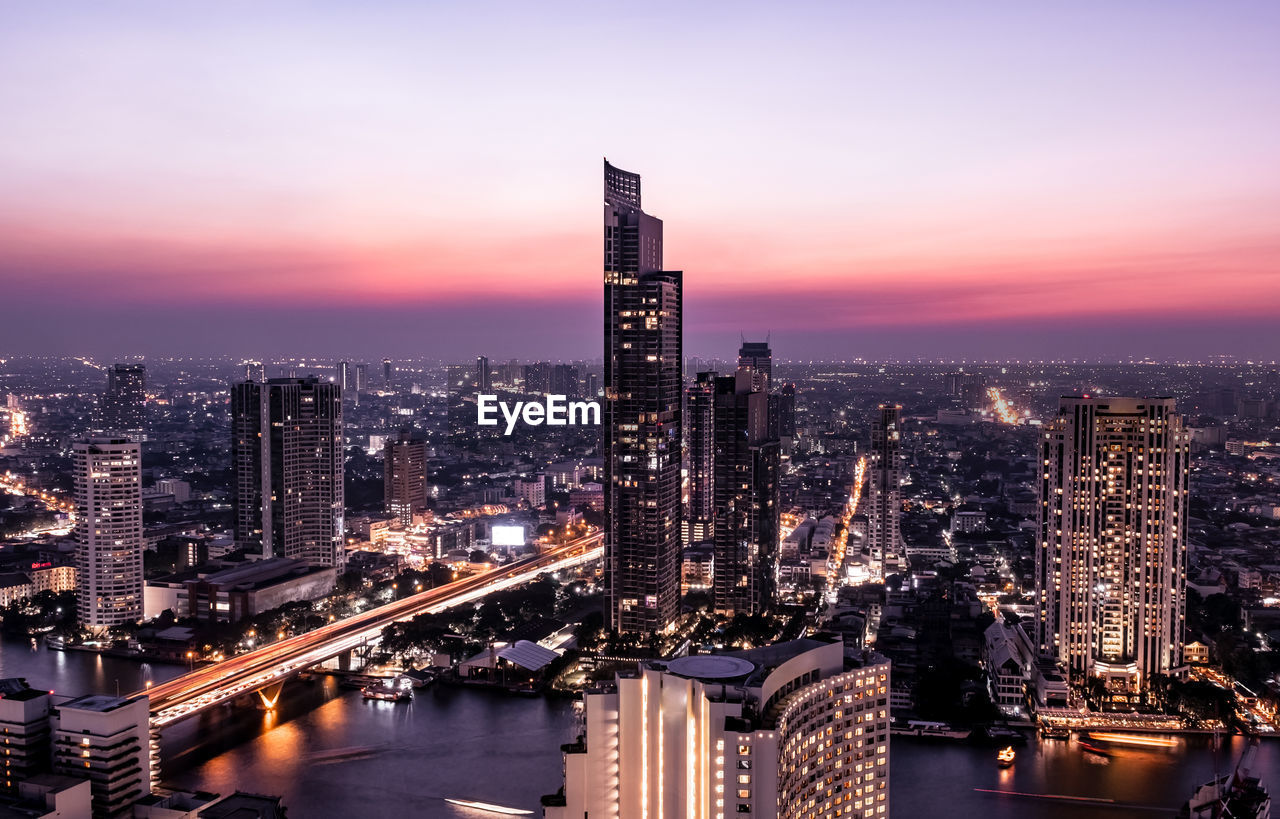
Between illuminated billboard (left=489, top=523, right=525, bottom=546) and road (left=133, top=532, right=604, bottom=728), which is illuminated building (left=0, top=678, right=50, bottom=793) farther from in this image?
illuminated billboard (left=489, top=523, right=525, bottom=546)

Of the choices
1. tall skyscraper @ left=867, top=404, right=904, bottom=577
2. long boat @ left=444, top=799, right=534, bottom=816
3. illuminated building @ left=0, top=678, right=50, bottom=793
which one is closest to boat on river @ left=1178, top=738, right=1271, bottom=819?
long boat @ left=444, top=799, right=534, bottom=816

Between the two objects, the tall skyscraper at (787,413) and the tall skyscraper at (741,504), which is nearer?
the tall skyscraper at (741,504)

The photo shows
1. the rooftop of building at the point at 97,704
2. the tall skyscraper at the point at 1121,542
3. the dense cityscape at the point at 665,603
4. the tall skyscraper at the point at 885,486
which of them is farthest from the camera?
the tall skyscraper at the point at 885,486

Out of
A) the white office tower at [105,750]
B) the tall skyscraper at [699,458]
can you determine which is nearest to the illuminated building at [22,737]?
the white office tower at [105,750]

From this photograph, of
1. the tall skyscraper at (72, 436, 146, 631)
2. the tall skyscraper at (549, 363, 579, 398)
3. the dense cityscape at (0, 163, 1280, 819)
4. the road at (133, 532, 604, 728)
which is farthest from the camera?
the tall skyscraper at (549, 363, 579, 398)

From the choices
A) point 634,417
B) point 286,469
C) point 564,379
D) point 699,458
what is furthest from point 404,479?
point 564,379

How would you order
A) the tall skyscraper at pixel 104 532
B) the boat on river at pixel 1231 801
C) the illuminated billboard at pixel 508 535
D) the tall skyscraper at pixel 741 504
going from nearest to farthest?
1. the boat on river at pixel 1231 801
2. the tall skyscraper at pixel 104 532
3. the tall skyscraper at pixel 741 504
4. the illuminated billboard at pixel 508 535

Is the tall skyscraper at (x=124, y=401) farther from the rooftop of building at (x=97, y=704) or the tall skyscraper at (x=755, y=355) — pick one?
the rooftop of building at (x=97, y=704)
